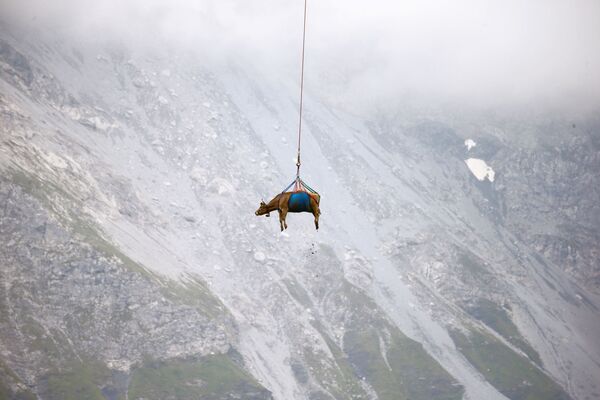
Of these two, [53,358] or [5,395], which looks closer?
[5,395]

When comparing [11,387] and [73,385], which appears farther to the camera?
[73,385]

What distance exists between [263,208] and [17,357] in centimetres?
16589

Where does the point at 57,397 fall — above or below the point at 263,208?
above

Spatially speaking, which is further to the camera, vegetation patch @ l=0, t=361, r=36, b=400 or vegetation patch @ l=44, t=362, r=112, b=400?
vegetation patch @ l=44, t=362, r=112, b=400

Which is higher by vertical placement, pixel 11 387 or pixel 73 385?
pixel 11 387

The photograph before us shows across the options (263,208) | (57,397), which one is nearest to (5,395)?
(57,397)

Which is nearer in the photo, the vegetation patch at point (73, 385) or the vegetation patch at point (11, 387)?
the vegetation patch at point (11, 387)

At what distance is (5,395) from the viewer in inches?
7136

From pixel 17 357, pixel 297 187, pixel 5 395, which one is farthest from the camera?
pixel 17 357

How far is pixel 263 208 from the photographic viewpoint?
169ft

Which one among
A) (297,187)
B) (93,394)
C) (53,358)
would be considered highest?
(53,358)

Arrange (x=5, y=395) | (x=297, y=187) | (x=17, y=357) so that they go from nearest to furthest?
(x=297, y=187) < (x=5, y=395) < (x=17, y=357)

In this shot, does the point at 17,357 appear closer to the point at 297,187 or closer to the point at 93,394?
the point at 93,394

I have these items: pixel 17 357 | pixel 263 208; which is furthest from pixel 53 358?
pixel 263 208
